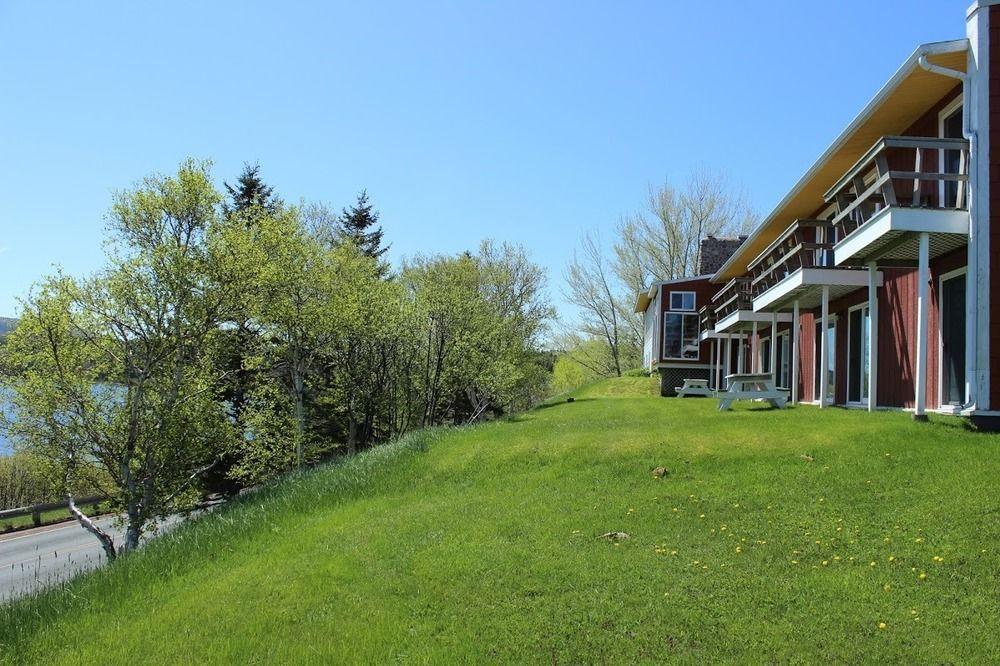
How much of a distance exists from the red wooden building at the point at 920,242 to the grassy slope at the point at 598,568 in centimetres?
182

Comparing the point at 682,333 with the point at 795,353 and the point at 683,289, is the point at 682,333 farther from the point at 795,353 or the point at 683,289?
the point at 795,353

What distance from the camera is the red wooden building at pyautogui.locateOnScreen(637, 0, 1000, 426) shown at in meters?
10.4

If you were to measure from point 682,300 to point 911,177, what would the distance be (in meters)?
22.5

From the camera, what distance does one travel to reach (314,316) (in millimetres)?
21422

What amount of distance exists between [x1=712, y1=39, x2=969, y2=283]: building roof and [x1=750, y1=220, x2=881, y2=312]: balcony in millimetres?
920

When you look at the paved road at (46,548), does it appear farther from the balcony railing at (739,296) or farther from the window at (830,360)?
the window at (830,360)

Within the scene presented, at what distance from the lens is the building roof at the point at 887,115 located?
35.6ft

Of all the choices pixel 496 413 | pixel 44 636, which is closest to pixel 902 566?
pixel 44 636

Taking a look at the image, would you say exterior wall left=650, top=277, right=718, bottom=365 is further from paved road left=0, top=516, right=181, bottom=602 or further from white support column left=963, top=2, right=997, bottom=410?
white support column left=963, top=2, right=997, bottom=410

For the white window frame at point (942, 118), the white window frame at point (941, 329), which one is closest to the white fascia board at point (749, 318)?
the white window frame at point (941, 329)

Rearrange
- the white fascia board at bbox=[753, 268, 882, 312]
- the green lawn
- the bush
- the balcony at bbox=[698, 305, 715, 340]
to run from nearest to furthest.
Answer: the white fascia board at bbox=[753, 268, 882, 312], the balcony at bbox=[698, 305, 715, 340], the green lawn, the bush

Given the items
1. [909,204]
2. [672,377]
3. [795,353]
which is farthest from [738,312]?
[672,377]

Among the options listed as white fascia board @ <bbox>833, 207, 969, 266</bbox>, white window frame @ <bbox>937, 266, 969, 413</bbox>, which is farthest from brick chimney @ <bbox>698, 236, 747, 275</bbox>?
white fascia board @ <bbox>833, 207, 969, 266</bbox>

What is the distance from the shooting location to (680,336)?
3284 cm
